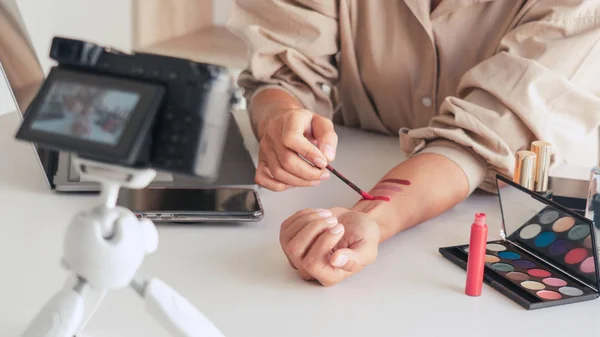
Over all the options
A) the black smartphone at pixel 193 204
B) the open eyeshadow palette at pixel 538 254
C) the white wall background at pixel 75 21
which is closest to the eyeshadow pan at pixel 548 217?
the open eyeshadow palette at pixel 538 254

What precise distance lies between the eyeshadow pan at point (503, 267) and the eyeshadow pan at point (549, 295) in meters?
0.05

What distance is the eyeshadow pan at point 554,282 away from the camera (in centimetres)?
67

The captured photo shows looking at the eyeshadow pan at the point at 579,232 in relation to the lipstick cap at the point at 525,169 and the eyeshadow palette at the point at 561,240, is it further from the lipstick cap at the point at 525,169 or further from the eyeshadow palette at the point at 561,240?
the lipstick cap at the point at 525,169

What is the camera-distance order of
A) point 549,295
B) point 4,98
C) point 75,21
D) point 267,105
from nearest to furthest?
point 549,295, point 267,105, point 4,98, point 75,21

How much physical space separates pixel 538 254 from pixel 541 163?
106 mm

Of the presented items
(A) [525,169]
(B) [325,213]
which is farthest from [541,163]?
(B) [325,213]

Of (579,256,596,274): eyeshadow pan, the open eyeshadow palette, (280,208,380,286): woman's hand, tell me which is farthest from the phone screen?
(579,256,596,274): eyeshadow pan

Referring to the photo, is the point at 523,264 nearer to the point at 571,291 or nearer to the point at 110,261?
the point at 571,291

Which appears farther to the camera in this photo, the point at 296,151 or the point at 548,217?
the point at 296,151

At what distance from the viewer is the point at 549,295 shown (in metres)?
0.65

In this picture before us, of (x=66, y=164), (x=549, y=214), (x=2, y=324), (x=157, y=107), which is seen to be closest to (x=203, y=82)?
(x=157, y=107)

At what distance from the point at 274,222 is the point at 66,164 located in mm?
267

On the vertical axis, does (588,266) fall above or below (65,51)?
below

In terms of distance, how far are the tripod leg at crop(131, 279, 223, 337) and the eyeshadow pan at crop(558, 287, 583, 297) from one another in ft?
1.08
